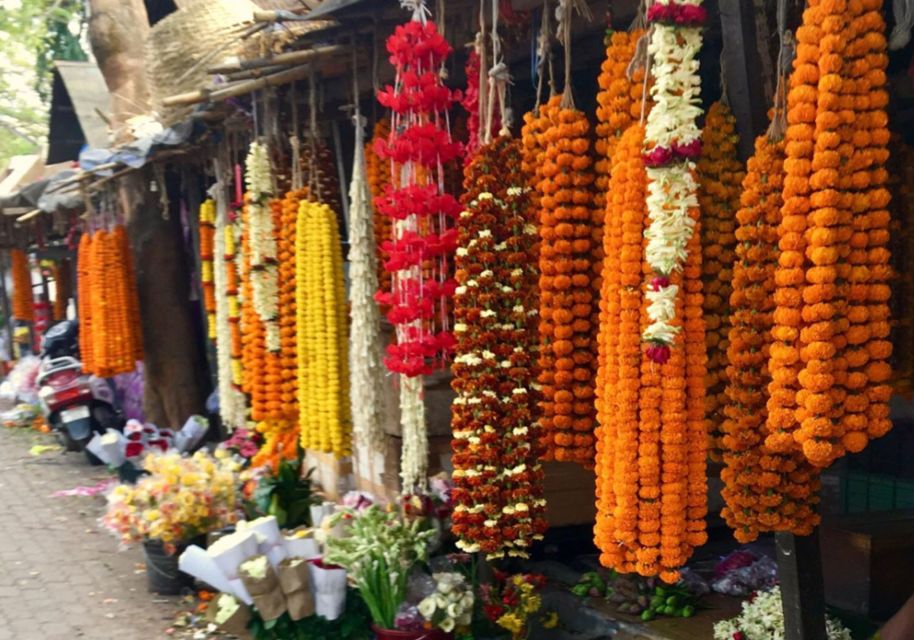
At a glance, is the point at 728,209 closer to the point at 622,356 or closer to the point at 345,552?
the point at 622,356

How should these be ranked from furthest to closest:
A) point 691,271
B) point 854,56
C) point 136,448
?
point 136,448
point 691,271
point 854,56

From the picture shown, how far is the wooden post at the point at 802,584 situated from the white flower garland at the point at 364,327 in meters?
2.00

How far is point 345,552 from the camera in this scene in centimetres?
476

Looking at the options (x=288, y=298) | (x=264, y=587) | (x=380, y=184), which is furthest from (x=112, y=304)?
(x=264, y=587)

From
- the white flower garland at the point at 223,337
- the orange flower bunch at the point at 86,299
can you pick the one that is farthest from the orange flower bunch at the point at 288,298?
the orange flower bunch at the point at 86,299

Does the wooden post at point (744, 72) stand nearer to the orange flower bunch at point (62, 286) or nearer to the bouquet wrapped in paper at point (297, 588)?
the bouquet wrapped in paper at point (297, 588)

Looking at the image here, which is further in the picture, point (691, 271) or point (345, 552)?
point (345, 552)

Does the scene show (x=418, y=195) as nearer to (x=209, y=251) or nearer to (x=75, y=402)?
(x=209, y=251)

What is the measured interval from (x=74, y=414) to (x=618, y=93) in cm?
960

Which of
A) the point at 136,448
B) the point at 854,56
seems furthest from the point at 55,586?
the point at 854,56

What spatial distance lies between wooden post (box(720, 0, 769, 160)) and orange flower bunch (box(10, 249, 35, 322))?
50.7 ft

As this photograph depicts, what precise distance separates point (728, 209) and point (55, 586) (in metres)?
5.75

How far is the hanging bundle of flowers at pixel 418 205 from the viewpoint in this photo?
3.59 metres

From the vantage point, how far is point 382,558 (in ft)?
15.0
